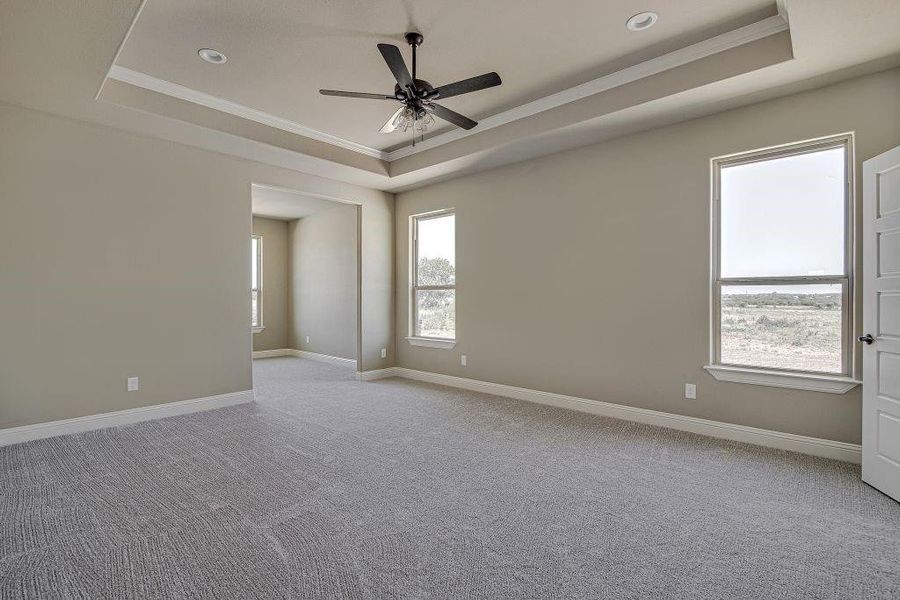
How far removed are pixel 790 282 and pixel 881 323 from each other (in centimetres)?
77

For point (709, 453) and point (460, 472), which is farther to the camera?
point (709, 453)

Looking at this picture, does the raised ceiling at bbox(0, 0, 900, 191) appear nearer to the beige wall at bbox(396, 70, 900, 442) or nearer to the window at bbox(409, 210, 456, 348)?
the beige wall at bbox(396, 70, 900, 442)

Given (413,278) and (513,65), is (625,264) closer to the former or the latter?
(513,65)

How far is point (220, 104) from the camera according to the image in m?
4.00

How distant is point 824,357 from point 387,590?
3.40 metres

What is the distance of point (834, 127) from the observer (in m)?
3.13

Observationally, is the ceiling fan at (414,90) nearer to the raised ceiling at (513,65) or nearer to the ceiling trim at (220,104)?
the raised ceiling at (513,65)

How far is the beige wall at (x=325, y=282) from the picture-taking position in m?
7.51

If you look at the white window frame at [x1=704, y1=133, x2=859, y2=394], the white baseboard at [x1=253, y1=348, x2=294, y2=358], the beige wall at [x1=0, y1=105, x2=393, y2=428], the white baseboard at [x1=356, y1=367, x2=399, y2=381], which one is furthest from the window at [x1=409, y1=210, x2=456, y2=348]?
the white baseboard at [x1=253, y1=348, x2=294, y2=358]

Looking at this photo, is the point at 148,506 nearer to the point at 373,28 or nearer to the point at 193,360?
the point at 193,360

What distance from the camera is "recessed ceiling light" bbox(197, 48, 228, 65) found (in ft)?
10.4

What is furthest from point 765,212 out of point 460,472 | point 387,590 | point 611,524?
point 387,590

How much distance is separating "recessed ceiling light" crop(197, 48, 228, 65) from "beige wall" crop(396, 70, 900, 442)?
294 cm

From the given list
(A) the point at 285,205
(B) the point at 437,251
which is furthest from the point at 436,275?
(A) the point at 285,205
